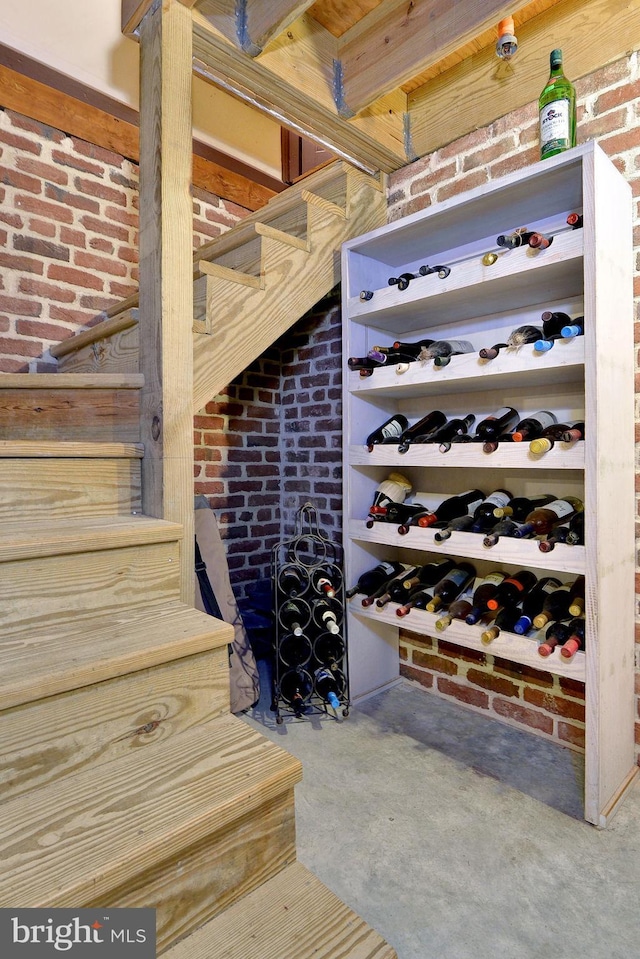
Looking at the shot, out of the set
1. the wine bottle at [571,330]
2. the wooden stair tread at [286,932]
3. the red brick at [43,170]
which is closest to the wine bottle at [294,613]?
the wooden stair tread at [286,932]

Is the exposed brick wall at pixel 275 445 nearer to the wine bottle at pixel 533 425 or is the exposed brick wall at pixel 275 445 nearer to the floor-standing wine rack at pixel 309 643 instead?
the floor-standing wine rack at pixel 309 643

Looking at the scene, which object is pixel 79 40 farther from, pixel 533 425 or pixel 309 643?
pixel 309 643

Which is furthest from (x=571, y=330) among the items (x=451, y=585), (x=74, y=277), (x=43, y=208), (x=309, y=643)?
(x=43, y=208)

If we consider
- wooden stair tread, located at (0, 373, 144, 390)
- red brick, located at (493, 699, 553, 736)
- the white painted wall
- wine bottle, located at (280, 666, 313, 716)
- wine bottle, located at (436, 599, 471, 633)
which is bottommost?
red brick, located at (493, 699, 553, 736)

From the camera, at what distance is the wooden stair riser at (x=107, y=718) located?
0.83m

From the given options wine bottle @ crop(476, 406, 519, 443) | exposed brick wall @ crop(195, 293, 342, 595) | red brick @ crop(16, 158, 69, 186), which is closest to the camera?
wine bottle @ crop(476, 406, 519, 443)

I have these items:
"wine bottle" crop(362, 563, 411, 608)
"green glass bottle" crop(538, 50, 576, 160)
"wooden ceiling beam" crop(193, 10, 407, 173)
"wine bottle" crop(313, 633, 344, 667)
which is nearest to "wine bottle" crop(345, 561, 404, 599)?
"wine bottle" crop(362, 563, 411, 608)

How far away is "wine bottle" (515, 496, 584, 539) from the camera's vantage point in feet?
5.20

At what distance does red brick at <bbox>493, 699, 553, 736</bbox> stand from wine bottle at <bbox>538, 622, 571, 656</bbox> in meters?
0.54

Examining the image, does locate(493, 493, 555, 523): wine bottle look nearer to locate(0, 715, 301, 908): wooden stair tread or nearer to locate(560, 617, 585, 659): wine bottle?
locate(560, 617, 585, 659): wine bottle

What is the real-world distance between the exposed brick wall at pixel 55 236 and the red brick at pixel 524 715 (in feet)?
7.43

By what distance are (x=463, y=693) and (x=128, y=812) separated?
163 centimetres

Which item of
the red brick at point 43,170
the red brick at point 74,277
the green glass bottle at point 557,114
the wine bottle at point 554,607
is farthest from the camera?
the red brick at point 74,277

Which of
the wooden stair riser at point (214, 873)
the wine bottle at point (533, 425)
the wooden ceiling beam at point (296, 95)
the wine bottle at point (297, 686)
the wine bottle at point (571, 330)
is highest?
the wooden ceiling beam at point (296, 95)
